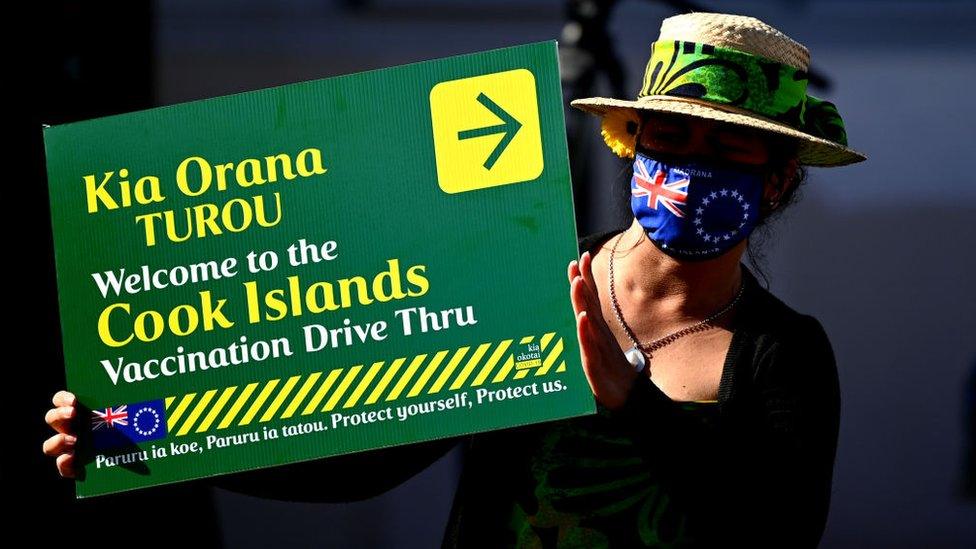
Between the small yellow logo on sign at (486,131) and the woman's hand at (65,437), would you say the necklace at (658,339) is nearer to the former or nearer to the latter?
the small yellow logo on sign at (486,131)

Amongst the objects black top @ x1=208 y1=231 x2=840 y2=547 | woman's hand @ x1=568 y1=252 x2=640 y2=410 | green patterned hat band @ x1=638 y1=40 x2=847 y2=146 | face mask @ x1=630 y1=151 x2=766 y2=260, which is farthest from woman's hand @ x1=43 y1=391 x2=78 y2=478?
green patterned hat band @ x1=638 y1=40 x2=847 y2=146

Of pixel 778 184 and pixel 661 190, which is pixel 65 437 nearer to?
pixel 661 190

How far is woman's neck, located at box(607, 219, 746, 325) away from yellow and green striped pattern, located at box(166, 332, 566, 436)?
22 cm

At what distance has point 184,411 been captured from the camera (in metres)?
2.34

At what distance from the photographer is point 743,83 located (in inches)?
88.7

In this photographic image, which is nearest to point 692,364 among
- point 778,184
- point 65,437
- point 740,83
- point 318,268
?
point 778,184

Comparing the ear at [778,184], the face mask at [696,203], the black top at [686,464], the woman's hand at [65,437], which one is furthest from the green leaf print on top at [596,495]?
the woman's hand at [65,437]

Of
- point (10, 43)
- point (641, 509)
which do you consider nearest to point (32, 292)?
point (10, 43)

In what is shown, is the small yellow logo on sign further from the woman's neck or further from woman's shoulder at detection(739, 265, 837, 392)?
woman's shoulder at detection(739, 265, 837, 392)

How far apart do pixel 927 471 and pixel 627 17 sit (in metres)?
2.61

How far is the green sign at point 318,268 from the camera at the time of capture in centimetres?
224

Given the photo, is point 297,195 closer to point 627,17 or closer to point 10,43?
point 10,43

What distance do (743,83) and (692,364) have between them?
1.53ft

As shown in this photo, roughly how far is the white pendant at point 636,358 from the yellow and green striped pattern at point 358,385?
0.11 m
